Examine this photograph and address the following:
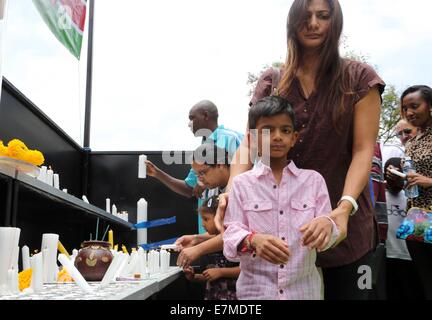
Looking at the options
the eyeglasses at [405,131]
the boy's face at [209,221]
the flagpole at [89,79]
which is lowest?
the boy's face at [209,221]

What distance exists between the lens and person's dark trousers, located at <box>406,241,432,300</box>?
205 cm

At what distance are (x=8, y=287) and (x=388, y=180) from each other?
191 cm

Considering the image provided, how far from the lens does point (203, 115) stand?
3102 millimetres

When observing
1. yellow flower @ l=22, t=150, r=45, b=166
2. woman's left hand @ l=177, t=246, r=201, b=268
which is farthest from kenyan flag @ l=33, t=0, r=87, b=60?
woman's left hand @ l=177, t=246, r=201, b=268

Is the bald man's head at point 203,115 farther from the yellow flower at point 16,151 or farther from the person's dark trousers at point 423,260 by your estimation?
the yellow flower at point 16,151

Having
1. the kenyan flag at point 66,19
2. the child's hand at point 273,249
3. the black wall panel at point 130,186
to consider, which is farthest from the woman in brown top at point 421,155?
the kenyan flag at point 66,19

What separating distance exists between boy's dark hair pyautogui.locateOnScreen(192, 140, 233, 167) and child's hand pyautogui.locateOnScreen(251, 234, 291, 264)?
1196mm

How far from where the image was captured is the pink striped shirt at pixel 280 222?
44.9 inches

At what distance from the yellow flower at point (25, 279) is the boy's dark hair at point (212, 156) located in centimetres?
109

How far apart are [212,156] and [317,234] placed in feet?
4.31

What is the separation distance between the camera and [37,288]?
1179 mm

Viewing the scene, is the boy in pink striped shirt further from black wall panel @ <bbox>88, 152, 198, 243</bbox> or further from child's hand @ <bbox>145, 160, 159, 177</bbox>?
black wall panel @ <bbox>88, 152, 198, 243</bbox>

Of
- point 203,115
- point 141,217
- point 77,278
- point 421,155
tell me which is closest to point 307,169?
point 77,278
